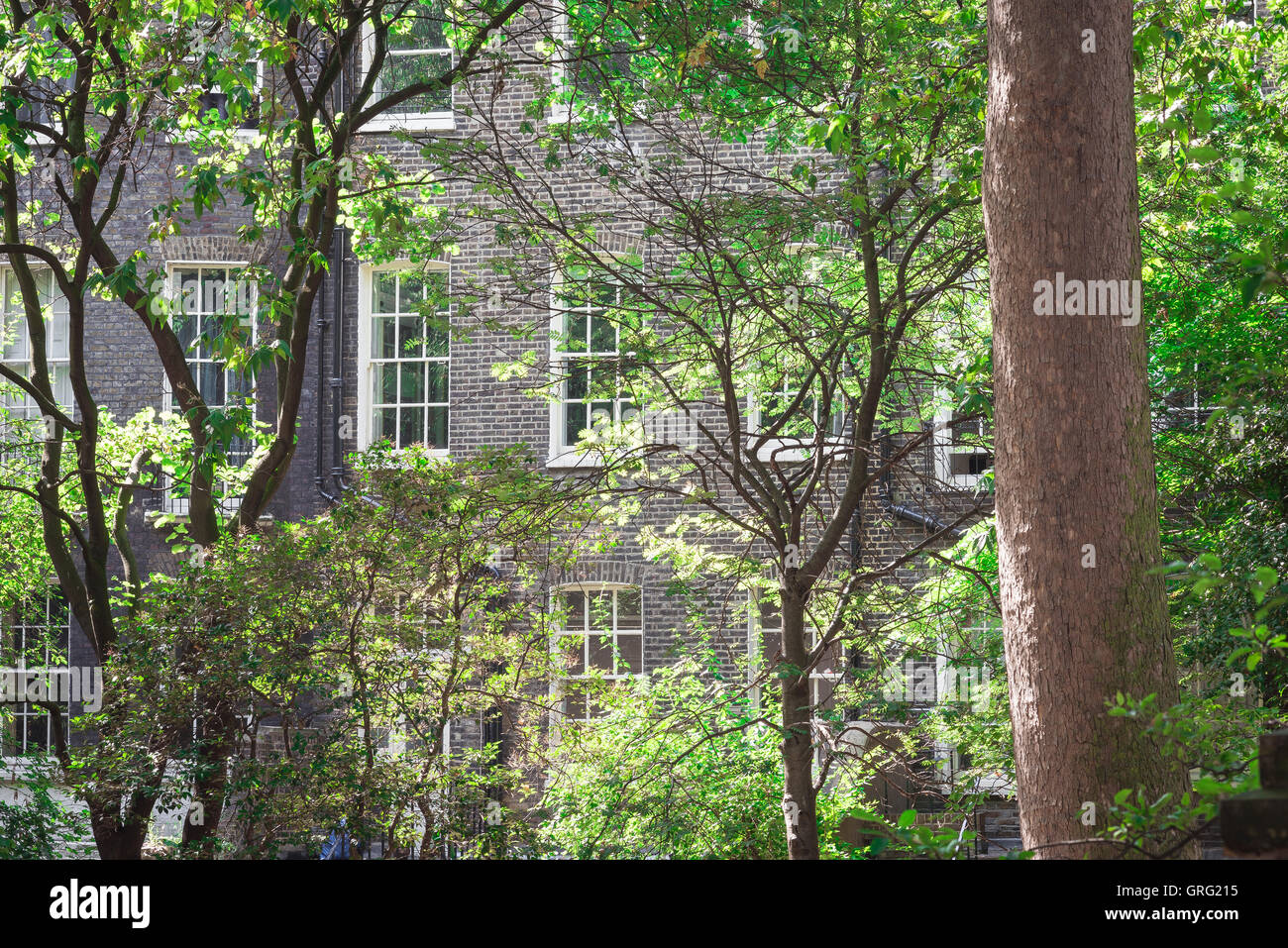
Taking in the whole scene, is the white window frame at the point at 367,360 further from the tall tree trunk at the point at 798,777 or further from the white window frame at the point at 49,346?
the tall tree trunk at the point at 798,777

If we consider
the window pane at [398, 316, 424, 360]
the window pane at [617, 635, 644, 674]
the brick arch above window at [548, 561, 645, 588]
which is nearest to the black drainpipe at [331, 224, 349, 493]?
the window pane at [398, 316, 424, 360]

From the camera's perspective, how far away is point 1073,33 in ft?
12.2

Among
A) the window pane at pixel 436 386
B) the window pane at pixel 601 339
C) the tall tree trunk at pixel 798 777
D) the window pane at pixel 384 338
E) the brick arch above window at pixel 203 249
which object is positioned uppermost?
the brick arch above window at pixel 203 249

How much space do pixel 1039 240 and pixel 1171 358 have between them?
4471 millimetres

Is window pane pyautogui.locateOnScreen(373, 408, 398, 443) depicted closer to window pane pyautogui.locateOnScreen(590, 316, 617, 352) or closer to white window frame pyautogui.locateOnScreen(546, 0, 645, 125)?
window pane pyautogui.locateOnScreen(590, 316, 617, 352)

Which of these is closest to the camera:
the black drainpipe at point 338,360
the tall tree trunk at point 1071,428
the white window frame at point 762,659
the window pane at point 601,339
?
the tall tree trunk at point 1071,428

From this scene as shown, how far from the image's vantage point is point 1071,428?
3.60 metres

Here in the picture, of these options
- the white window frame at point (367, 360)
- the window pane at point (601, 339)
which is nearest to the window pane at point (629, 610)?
the white window frame at point (367, 360)

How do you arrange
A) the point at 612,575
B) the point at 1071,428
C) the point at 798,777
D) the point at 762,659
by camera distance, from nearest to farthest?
1. the point at 1071,428
2. the point at 798,777
3. the point at 762,659
4. the point at 612,575

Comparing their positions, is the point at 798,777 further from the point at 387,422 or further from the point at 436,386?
the point at 387,422

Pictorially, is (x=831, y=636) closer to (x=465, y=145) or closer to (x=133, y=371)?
(x=465, y=145)

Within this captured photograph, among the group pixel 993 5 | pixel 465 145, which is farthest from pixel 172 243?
pixel 993 5

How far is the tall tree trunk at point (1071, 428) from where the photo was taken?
3482 mm

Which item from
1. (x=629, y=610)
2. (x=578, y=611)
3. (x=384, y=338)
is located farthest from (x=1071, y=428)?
(x=384, y=338)
